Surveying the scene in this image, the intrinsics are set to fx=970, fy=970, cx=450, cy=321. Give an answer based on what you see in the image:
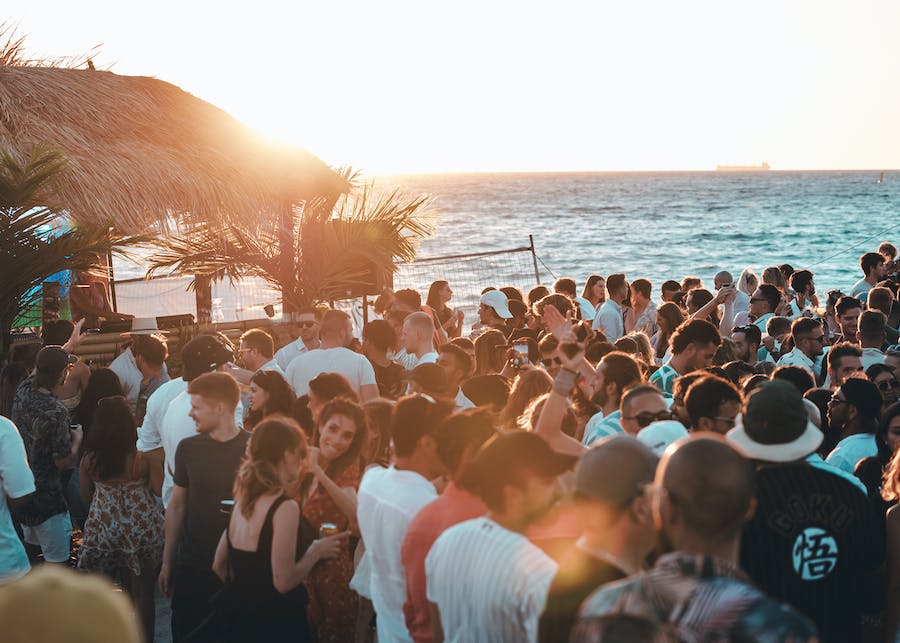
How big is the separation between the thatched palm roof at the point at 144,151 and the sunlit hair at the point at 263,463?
4.08 m

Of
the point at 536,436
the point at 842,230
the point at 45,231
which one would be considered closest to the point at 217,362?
the point at 45,231

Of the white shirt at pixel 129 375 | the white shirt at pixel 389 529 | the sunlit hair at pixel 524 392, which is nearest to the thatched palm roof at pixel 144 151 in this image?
the white shirt at pixel 129 375

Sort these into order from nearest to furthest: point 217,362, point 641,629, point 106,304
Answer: point 641,629 < point 217,362 < point 106,304

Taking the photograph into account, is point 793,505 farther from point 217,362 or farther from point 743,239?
point 743,239

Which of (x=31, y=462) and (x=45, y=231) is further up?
(x=45, y=231)

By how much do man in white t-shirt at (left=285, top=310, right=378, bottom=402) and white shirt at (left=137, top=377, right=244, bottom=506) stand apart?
108cm

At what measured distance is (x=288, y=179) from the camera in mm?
9789

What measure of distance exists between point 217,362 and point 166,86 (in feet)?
17.5

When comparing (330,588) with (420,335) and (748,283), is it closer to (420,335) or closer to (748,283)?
(420,335)

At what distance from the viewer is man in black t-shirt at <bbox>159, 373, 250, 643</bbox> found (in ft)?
15.6

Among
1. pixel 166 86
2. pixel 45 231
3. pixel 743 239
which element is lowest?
pixel 743 239

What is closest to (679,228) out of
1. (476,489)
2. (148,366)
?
(148,366)

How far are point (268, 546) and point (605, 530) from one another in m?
1.79

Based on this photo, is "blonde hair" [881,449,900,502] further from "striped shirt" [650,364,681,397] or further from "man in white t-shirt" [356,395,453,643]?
"striped shirt" [650,364,681,397]
